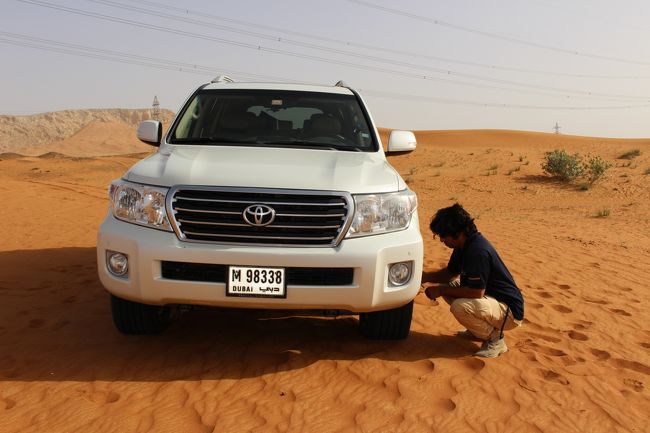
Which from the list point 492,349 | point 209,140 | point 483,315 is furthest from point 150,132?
point 492,349

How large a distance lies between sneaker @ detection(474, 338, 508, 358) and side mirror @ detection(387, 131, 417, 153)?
1.72m

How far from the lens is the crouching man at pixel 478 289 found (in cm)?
427

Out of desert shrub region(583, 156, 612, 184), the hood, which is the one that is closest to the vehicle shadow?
the hood

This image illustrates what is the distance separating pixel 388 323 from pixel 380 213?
960mm

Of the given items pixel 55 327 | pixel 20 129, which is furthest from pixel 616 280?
pixel 20 129

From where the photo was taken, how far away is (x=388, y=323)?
14.3 ft

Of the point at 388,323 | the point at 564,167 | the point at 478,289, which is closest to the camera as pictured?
the point at 478,289

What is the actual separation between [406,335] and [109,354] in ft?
6.87

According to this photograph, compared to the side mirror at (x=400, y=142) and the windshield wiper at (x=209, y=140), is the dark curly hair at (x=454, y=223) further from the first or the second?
the windshield wiper at (x=209, y=140)

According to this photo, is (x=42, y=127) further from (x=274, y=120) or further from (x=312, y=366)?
(x=312, y=366)

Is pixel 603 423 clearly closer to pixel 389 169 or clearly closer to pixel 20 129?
pixel 389 169

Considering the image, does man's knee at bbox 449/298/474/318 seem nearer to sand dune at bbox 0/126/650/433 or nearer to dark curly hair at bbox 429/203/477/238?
sand dune at bbox 0/126/650/433

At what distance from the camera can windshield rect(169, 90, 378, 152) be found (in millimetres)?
4852

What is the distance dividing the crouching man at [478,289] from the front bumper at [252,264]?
757 mm
